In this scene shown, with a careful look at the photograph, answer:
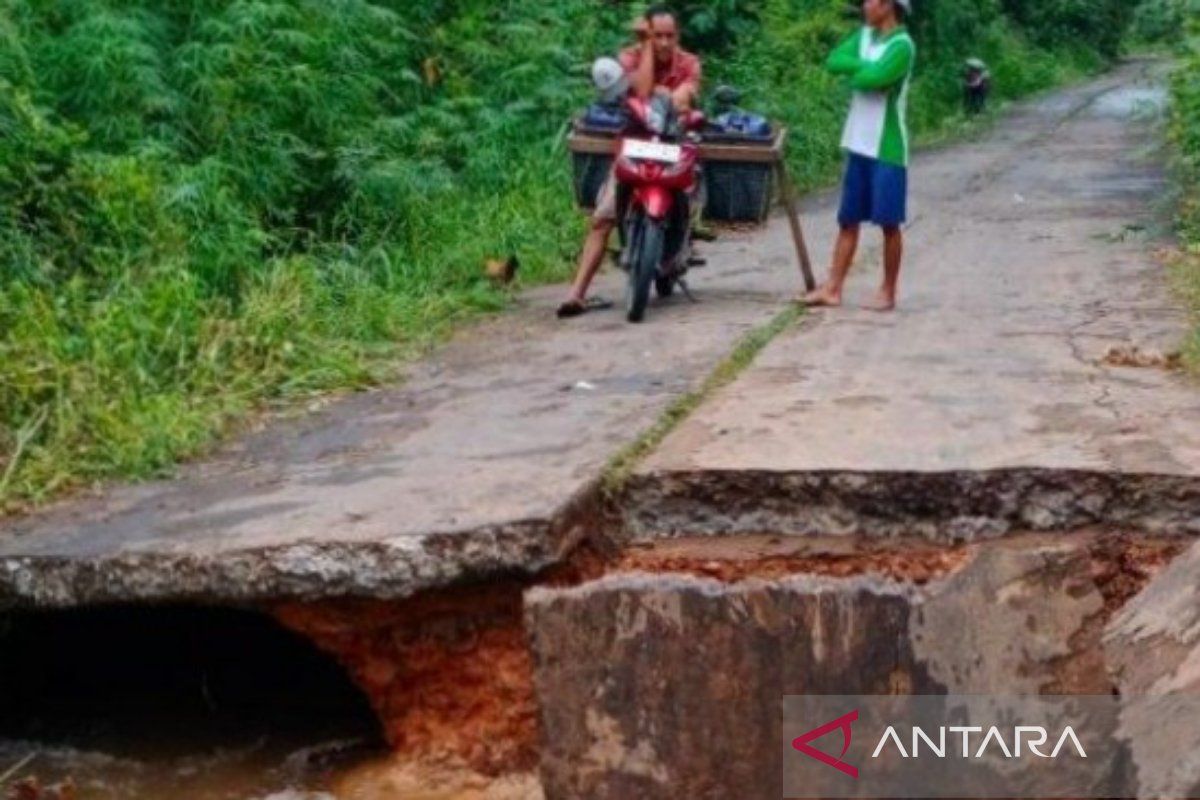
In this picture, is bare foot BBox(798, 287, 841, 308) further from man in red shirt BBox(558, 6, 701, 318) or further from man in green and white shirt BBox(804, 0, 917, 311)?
man in red shirt BBox(558, 6, 701, 318)

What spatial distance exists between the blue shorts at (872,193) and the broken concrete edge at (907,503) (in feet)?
11.2

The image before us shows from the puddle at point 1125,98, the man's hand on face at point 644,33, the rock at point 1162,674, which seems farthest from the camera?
the puddle at point 1125,98

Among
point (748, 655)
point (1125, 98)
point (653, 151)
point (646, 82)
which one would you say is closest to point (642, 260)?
point (653, 151)

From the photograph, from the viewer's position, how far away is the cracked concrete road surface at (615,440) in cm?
477

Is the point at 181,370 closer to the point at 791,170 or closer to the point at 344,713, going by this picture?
the point at 344,713

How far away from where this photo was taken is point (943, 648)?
3.73m

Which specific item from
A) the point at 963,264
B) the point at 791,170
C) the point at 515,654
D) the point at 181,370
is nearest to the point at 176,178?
the point at 181,370

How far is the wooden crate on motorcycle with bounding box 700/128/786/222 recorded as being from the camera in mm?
8680

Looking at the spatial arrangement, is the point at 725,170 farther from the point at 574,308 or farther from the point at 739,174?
the point at 574,308

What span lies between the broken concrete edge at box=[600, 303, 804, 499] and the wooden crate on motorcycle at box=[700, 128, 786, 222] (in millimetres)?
478

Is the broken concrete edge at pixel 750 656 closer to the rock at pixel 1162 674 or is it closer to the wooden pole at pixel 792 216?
the rock at pixel 1162 674

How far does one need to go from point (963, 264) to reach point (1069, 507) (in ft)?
18.4

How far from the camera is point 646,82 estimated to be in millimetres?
8469

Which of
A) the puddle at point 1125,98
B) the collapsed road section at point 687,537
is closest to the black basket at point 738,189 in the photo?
the collapsed road section at point 687,537
